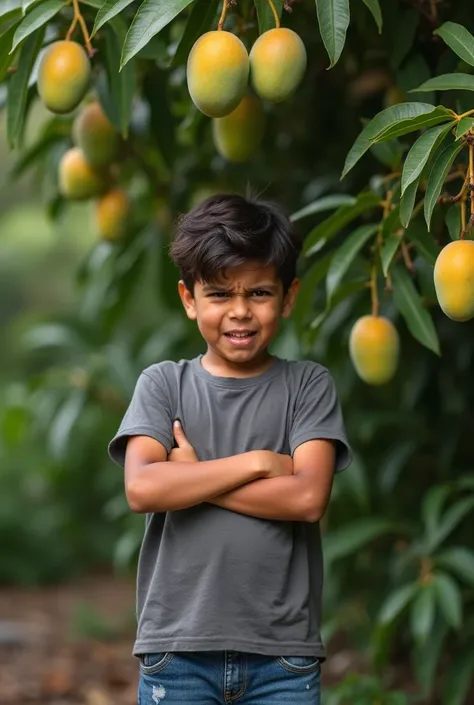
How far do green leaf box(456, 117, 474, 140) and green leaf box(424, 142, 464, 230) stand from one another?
1.3 inches

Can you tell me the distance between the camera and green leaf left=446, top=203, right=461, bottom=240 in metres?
1.68

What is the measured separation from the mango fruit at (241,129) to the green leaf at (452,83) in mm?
489

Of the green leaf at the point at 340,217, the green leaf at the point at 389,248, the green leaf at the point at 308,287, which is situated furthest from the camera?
the green leaf at the point at 308,287

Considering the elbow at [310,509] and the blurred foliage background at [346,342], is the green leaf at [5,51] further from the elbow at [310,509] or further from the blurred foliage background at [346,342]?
the elbow at [310,509]

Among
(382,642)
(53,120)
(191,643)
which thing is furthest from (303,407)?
(53,120)

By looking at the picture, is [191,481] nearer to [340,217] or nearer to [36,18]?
[340,217]

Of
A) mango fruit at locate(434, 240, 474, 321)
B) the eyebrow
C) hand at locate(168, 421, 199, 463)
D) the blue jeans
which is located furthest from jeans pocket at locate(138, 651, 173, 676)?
mango fruit at locate(434, 240, 474, 321)

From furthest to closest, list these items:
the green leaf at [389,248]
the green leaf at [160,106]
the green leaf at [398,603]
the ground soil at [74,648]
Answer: the ground soil at [74,648], the green leaf at [398,603], the green leaf at [160,106], the green leaf at [389,248]

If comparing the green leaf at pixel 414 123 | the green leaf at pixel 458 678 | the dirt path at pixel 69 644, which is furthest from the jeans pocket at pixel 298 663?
the dirt path at pixel 69 644

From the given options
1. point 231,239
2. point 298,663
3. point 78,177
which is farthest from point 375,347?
point 78,177

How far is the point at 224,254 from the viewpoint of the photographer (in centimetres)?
162

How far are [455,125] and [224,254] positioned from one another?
1.20 ft

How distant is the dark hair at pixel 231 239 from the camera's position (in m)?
1.63

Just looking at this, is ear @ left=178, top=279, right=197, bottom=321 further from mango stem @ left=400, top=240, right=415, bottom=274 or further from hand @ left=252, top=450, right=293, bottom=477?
mango stem @ left=400, top=240, right=415, bottom=274
